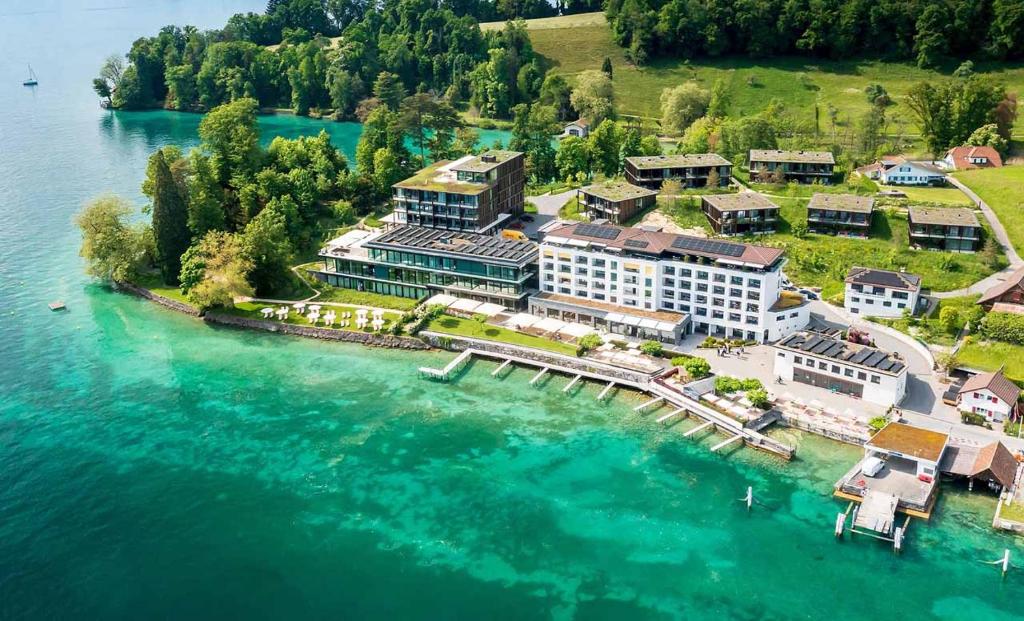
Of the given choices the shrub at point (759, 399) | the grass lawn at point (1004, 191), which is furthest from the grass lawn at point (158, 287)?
the grass lawn at point (1004, 191)

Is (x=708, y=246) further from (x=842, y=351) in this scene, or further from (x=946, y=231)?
(x=946, y=231)

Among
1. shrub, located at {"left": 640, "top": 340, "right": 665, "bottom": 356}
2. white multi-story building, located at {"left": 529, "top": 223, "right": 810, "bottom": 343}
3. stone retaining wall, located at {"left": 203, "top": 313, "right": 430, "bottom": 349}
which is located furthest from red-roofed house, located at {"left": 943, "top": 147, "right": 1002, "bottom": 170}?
stone retaining wall, located at {"left": 203, "top": 313, "right": 430, "bottom": 349}

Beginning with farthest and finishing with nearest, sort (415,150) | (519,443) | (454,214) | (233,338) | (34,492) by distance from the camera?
(415,150)
(454,214)
(233,338)
(519,443)
(34,492)

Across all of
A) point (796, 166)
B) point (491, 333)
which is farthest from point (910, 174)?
point (491, 333)

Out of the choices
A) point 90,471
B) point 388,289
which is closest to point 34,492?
point 90,471

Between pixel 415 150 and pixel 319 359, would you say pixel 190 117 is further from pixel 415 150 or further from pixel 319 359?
pixel 319 359

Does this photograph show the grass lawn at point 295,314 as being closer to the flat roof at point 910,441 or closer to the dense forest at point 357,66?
the flat roof at point 910,441
